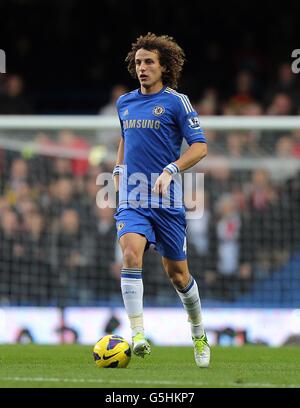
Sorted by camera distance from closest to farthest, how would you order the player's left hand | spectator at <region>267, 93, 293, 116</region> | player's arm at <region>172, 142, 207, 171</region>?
the player's left hand → player's arm at <region>172, 142, 207, 171</region> → spectator at <region>267, 93, 293, 116</region>

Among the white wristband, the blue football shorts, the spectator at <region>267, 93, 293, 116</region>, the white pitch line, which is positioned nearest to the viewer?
the white pitch line

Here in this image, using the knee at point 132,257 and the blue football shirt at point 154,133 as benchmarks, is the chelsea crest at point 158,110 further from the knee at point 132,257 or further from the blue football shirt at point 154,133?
the knee at point 132,257

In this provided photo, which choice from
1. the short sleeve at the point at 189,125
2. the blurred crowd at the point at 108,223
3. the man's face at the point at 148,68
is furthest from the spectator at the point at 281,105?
the short sleeve at the point at 189,125

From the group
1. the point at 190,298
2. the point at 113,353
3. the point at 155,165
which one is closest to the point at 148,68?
the point at 155,165

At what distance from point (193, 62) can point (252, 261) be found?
6.50 m

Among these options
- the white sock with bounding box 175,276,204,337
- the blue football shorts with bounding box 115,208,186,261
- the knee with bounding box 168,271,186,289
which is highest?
the blue football shorts with bounding box 115,208,186,261

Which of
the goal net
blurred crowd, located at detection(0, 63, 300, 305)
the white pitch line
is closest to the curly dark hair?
the white pitch line

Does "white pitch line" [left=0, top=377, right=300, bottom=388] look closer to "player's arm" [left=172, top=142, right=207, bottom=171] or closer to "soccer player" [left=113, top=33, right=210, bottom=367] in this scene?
"soccer player" [left=113, top=33, right=210, bottom=367]

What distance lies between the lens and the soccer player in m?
7.74

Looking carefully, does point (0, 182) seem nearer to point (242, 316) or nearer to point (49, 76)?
point (242, 316)

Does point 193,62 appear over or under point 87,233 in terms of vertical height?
over

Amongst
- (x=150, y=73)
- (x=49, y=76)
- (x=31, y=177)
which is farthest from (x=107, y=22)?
(x=150, y=73)

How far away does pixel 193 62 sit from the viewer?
19.0 metres

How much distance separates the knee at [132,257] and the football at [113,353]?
57cm
